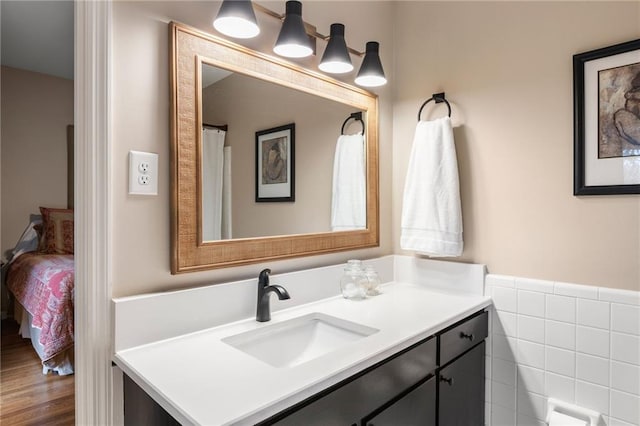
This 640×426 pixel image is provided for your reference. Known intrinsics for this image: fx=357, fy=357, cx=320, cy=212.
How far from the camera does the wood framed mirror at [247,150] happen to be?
1.12 m

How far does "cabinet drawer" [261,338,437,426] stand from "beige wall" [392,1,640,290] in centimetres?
69

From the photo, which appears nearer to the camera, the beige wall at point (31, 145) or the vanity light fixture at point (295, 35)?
the vanity light fixture at point (295, 35)

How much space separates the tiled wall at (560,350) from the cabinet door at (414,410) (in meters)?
0.55

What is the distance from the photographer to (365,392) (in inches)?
38.3

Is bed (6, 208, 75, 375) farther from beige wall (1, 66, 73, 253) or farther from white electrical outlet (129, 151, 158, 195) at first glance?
white electrical outlet (129, 151, 158, 195)

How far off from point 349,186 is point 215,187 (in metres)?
0.73

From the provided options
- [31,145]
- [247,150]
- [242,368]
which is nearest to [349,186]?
[247,150]

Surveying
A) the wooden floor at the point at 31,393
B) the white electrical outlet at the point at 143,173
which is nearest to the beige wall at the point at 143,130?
the white electrical outlet at the point at 143,173

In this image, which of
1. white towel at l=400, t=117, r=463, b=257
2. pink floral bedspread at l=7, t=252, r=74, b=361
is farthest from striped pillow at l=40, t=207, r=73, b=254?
white towel at l=400, t=117, r=463, b=257

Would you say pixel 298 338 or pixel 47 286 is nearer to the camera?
pixel 298 338

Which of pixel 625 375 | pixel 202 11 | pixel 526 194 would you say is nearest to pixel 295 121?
pixel 202 11

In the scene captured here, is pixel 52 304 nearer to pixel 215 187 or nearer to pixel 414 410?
pixel 215 187

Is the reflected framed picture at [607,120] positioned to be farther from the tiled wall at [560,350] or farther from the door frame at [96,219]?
the door frame at [96,219]

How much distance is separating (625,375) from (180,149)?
1756mm
